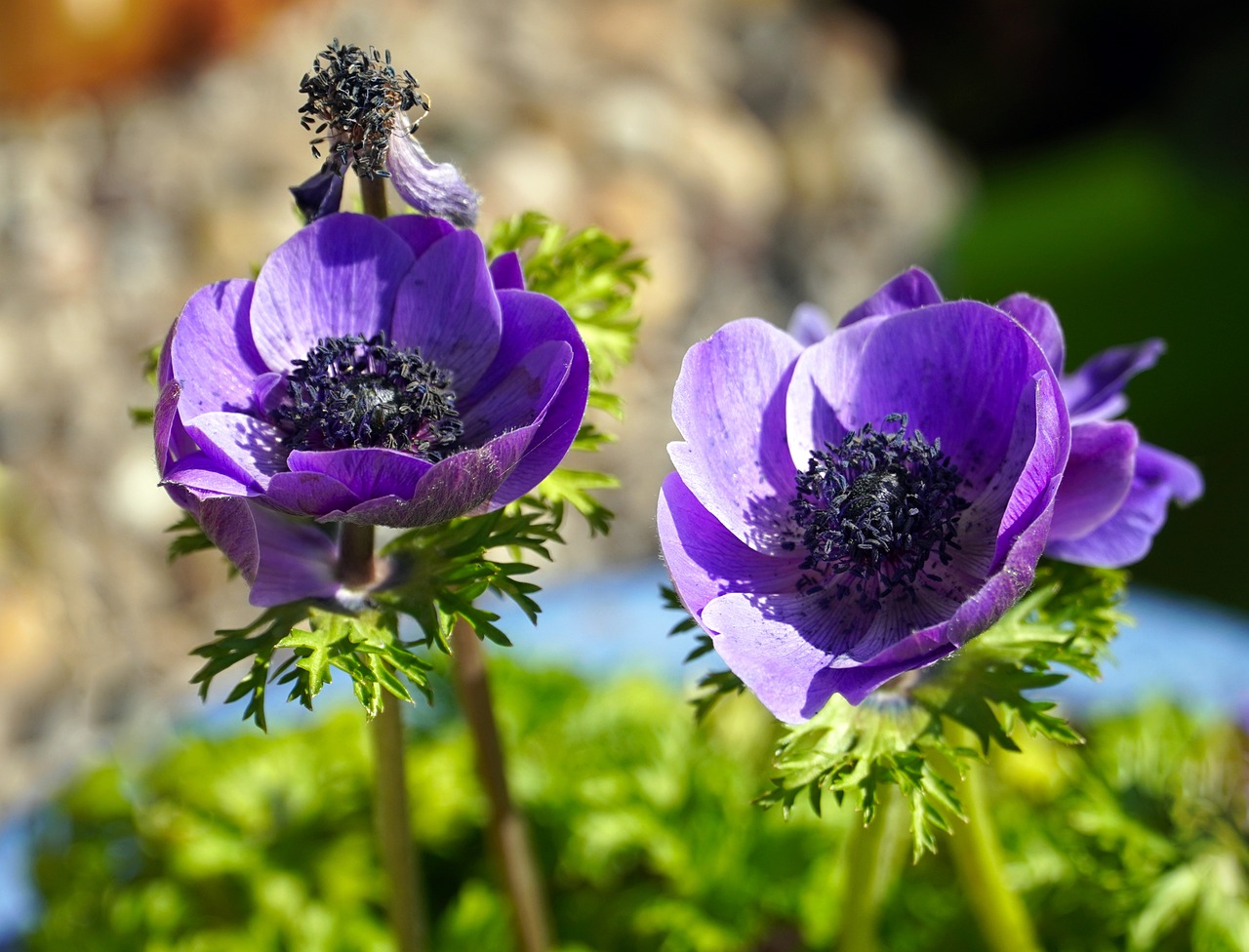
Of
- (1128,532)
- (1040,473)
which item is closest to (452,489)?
(1040,473)

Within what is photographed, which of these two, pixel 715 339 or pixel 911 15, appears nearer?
pixel 715 339

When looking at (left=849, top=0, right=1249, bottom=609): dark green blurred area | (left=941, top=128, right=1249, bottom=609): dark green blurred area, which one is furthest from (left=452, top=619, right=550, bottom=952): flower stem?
(left=849, top=0, right=1249, bottom=609): dark green blurred area

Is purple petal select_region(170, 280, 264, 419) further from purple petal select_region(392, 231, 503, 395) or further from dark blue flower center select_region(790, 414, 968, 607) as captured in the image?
dark blue flower center select_region(790, 414, 968, 607)

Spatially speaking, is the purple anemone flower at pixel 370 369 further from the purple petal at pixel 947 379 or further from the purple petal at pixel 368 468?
the purple petal at pixel 947 379

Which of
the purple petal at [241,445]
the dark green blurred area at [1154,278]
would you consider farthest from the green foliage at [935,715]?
the dark green blurred area at [1154,278]

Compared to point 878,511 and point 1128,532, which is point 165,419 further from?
point 1128,532

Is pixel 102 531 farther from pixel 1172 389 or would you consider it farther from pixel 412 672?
pixel 1172 389

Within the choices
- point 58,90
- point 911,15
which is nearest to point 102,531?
point 58,90

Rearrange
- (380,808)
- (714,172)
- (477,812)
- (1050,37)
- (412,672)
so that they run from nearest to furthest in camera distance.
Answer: (412,672)
(380,808)
(477,812)
(714,172)
(1050,37)
